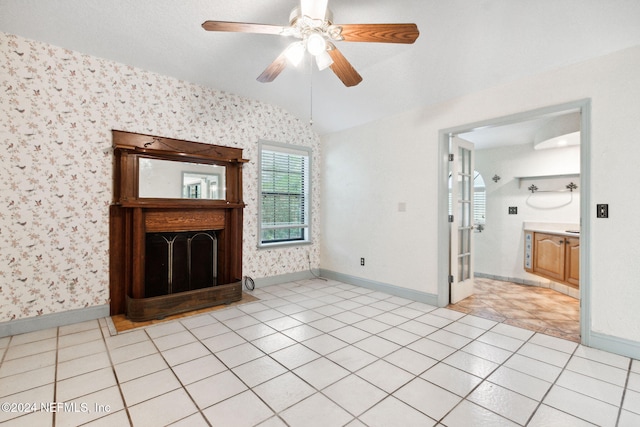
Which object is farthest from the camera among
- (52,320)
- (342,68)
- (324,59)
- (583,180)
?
(52,320)

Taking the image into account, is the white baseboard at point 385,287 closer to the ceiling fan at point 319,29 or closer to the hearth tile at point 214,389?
the hearth tile at point 214,389

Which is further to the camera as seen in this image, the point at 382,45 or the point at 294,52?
the point at 382,45

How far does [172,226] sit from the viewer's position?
11.1 feet

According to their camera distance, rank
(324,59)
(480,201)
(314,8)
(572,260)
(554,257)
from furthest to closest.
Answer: (480,201) < (554,257) < (572,260) < (324,59) < (314,8)

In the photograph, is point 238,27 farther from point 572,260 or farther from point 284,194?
point 572,260

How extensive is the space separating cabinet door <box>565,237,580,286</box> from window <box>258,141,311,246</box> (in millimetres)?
3839

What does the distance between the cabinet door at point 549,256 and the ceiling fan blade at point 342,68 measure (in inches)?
157

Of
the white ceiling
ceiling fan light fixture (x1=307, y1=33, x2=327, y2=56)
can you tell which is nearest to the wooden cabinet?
the white ceiling

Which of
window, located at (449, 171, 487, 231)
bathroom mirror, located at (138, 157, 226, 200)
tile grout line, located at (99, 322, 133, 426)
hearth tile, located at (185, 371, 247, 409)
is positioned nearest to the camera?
tile grout line, located at (99, 322, 133, 426)

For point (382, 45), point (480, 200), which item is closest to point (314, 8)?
point (382, 45)

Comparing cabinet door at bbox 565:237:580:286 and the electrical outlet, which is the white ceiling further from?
cabinet door at bbox 565:237:580:286

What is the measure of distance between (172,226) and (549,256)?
17.4ft

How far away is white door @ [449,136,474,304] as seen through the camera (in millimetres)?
3621

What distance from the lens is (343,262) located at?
15.8ft
